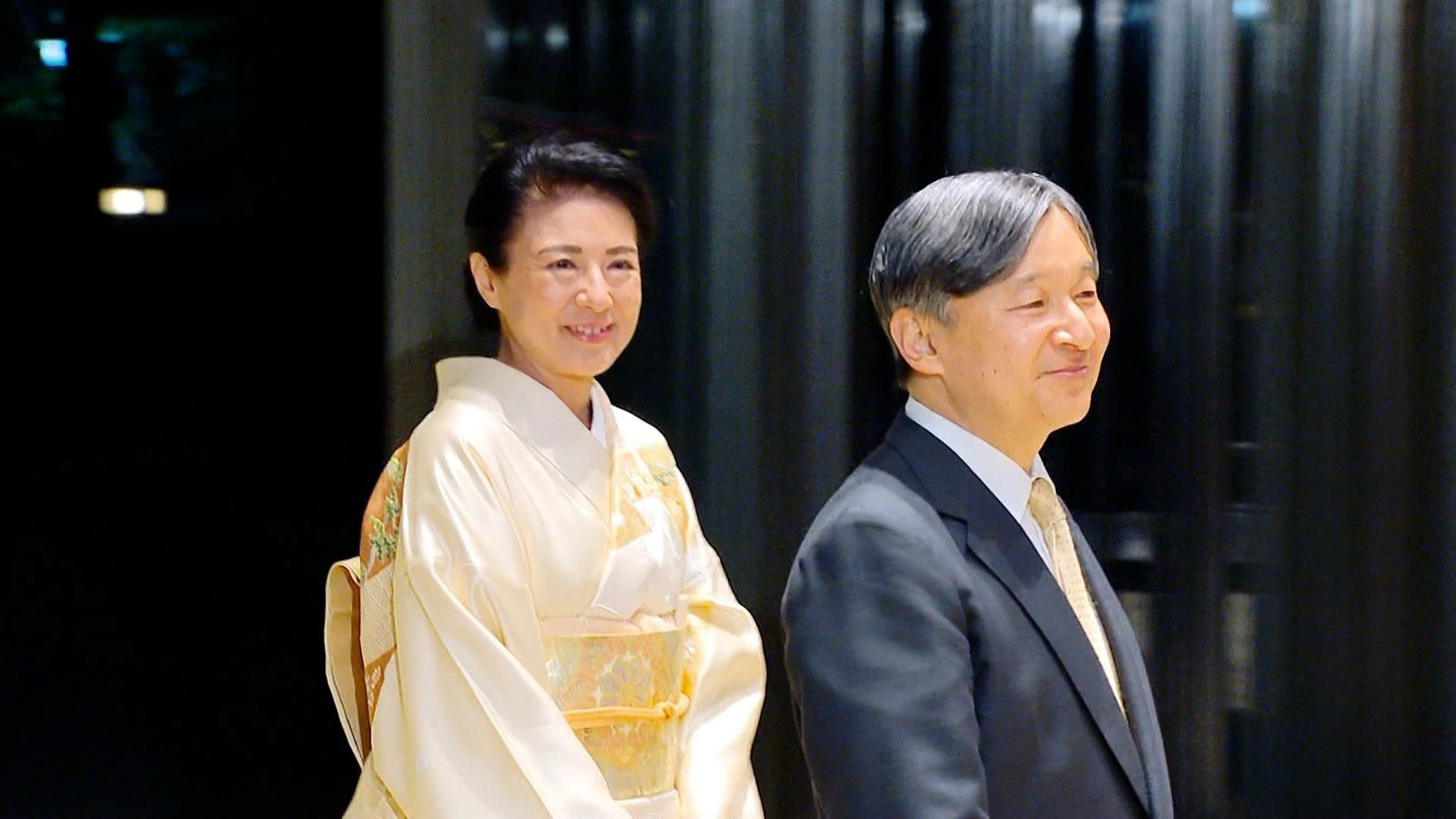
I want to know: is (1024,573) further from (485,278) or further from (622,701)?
(485,278)

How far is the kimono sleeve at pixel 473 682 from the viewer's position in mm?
1490

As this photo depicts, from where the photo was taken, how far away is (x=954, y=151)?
2.34 m

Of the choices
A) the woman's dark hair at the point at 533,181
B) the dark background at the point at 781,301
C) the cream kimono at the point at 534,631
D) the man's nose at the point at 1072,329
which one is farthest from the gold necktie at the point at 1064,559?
the dark background at the point at 781,301

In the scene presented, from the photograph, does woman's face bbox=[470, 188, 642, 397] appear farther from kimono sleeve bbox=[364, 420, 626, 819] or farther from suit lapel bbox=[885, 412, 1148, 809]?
suit lapel bbox=[885, 412, 1148, 809]

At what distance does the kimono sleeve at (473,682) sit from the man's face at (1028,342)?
518 millimetres

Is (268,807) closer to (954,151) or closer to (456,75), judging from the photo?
(456,75)

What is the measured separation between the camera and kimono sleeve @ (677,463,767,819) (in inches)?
64.5

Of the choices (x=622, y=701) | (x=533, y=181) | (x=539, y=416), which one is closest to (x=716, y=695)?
(x=622, y=701)

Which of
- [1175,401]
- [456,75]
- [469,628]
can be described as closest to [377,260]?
[456,75]

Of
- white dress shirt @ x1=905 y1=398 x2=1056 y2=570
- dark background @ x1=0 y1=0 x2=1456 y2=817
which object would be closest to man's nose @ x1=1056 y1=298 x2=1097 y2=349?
white dress shirt @ x1=905 y1=398 x2=1056 y2=570

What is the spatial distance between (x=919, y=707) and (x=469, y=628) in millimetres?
558

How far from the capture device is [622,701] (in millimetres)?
1592

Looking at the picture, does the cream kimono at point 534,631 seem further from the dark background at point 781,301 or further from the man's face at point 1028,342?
the dark background at point 781,301

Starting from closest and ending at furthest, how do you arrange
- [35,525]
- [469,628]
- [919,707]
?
[919,707]
[469,628]
[35,525]
